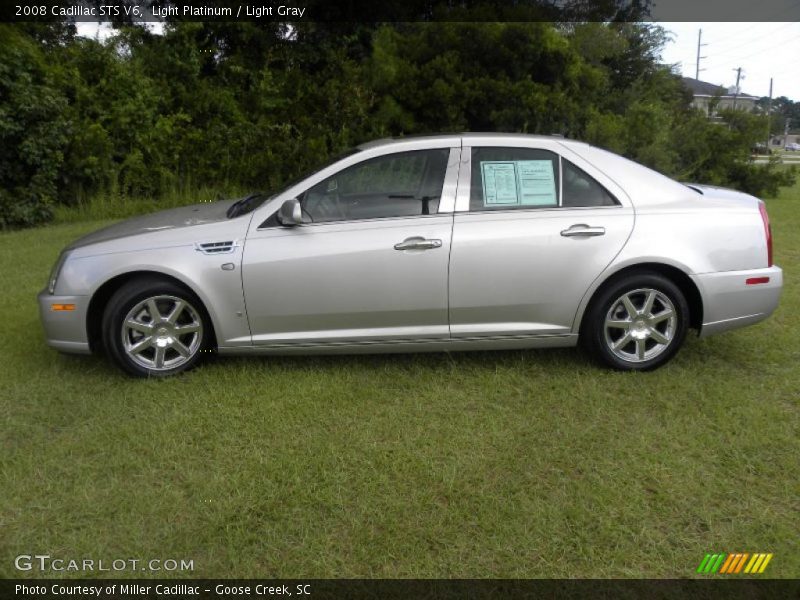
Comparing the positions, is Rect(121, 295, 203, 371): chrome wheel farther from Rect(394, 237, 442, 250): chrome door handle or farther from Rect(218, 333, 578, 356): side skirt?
Rect(394, 237, 442, 250): chrome door handle

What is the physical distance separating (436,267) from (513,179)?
2.63ft

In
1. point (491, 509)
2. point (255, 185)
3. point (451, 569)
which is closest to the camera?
point (451, 569)

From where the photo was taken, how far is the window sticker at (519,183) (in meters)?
4.20

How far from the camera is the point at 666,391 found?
4.03 metres

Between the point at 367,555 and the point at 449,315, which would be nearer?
the point at 367,555

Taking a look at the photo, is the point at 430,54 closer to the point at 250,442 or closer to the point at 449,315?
Result: the point at 449,315

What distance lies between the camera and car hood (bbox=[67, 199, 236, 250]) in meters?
4.31

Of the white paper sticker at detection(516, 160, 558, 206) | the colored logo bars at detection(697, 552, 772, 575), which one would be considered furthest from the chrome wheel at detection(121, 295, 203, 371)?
the colored logo bars at detection(697, 552, 772, 575)

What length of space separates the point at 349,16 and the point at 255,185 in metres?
5.05

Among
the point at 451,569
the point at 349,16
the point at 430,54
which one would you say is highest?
the point at 349,16

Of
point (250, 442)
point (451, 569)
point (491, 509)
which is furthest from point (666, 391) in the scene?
point (250, 442)

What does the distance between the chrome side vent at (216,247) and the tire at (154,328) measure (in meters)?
0.29

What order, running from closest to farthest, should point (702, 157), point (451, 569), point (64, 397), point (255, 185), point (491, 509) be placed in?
point (451, 569) < point (491, 509) < point (64, 397) < point (255, 185) < point (702, 157)

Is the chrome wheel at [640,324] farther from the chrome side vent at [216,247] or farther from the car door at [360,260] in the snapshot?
the chrome side vent at [216,247]
